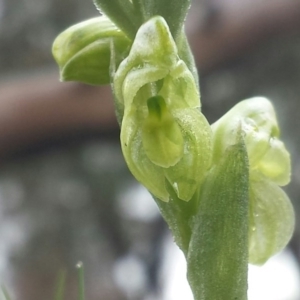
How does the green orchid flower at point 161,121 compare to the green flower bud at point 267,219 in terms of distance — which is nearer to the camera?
the green orchid flower at point 161,121

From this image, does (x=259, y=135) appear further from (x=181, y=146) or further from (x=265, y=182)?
(x=181, y=146)

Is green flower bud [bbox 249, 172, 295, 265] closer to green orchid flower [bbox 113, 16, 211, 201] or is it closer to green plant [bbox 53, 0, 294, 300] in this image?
green plant [bbox 53, 0, 294, 300]

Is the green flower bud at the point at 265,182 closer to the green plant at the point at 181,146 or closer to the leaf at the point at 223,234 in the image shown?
the green plant at the point at 181,146

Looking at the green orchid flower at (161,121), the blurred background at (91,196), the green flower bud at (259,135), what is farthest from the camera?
the blurred background at (91,196)

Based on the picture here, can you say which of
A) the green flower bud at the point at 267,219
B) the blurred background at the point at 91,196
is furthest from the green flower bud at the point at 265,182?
the blurred background at the point at 91,196

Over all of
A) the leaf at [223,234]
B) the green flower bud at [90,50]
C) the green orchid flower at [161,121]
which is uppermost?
Result: the green flower bud at [90,50]

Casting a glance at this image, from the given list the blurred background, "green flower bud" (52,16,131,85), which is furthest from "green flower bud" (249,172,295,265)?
the blurred background

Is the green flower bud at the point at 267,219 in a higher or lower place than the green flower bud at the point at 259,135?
lower
